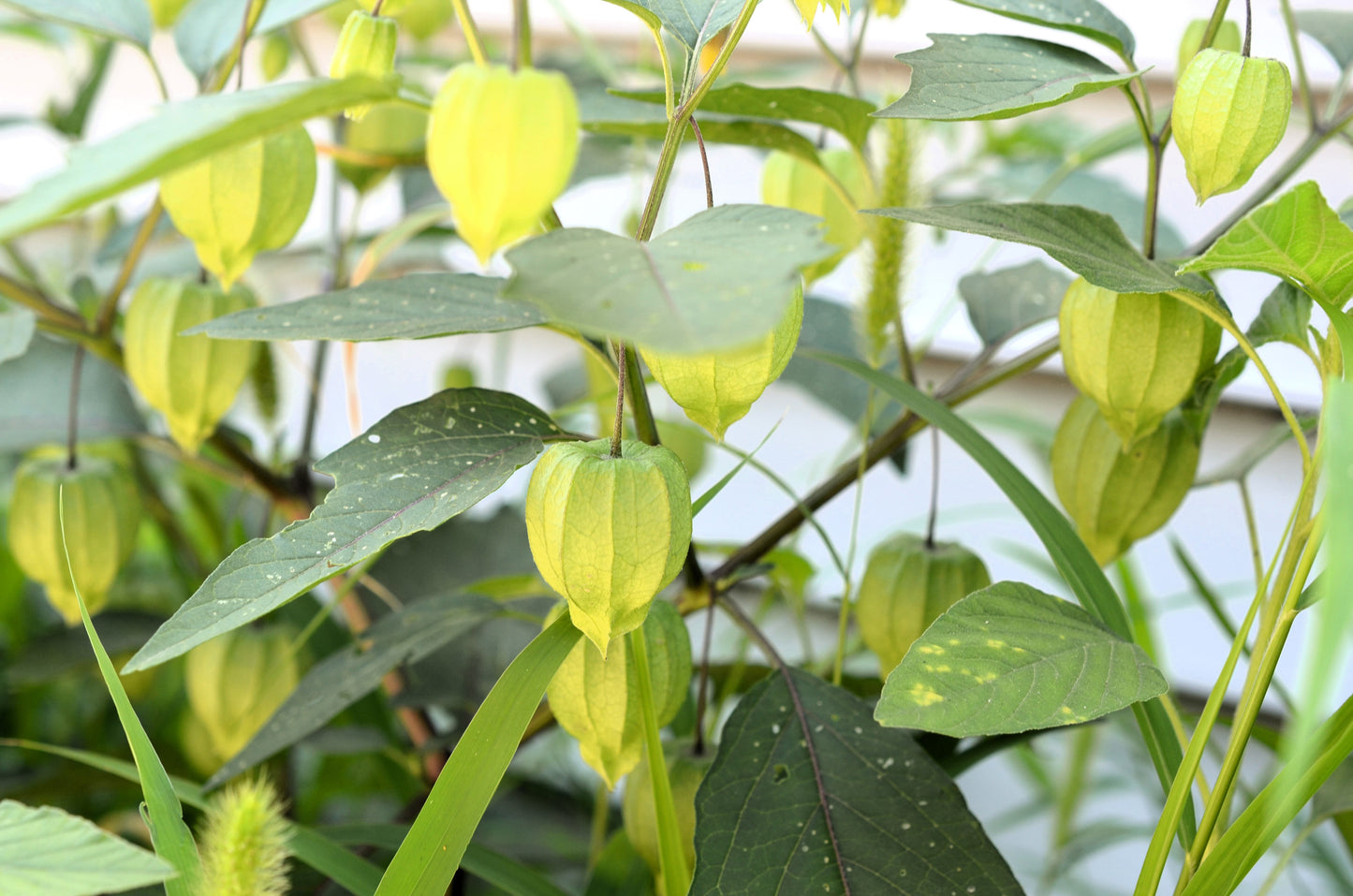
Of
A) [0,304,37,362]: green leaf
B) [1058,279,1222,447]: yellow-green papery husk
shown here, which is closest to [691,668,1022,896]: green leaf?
[1058,279,1222,447]: yellow-green papery husk

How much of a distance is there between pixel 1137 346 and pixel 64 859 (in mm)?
246

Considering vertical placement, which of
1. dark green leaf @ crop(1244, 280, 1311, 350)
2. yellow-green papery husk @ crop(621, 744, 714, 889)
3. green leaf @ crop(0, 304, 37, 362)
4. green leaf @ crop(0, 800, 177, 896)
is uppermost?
dark green leaf @ crop(1244, 280, 1311, 350)

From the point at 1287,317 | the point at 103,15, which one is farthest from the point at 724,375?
the point at 103,15

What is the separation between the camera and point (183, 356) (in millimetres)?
328

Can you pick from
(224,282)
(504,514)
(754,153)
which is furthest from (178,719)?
(754,153)

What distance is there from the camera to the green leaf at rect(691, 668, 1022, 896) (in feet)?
0.78

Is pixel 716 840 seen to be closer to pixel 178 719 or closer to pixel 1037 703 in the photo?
pixel 1037 703

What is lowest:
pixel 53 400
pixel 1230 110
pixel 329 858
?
pixel 329 858

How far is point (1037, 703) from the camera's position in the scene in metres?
0.20

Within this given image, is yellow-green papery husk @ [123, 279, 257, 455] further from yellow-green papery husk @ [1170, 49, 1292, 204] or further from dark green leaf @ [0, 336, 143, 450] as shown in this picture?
yellow-green papery husk @ [1170, 49, 1292, 204]

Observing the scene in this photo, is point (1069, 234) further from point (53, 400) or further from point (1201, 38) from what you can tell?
point (53, 400)

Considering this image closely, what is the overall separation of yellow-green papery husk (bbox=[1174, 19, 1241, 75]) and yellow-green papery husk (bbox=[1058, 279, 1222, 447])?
2.9 inches

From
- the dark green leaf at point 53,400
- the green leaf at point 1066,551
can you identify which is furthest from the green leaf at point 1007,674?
the dark green leaf at point 53,400

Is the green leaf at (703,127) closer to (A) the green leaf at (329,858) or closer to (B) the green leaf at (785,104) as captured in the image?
(B) the green leaf at (785,104)
